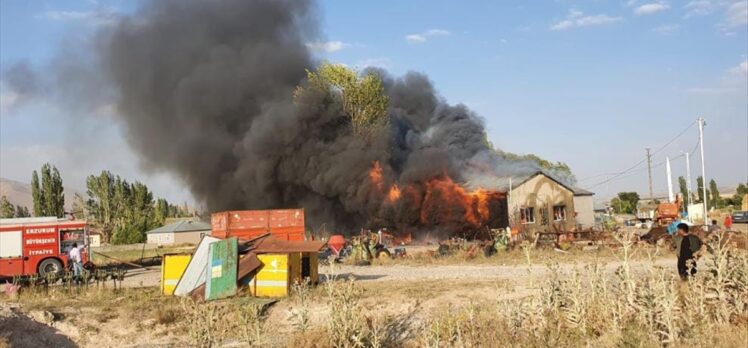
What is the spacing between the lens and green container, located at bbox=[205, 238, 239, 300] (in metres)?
15.6

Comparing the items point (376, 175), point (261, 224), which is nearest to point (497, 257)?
point (261, 224)

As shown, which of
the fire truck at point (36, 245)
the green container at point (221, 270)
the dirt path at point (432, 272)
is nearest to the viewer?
the green container at point (221, 270)

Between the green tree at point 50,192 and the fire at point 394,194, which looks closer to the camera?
the fire at point 394,194

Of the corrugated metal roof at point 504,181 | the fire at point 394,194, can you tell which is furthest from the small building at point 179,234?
the corrugated metal roof at point 504,181

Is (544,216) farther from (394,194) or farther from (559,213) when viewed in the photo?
(394,194)

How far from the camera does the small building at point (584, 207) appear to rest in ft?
158

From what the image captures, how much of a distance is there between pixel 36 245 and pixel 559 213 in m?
34.1

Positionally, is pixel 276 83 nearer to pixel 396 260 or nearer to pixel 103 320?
pixel 396 260

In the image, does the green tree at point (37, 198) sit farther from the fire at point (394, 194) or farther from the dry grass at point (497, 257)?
the dry grass at point (497, 257)

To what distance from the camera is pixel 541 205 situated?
44.2 m

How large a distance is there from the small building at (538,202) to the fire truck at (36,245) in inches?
1084

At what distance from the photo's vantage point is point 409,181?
1641 inches

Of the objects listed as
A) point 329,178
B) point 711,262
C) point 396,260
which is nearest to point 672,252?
point 396,260

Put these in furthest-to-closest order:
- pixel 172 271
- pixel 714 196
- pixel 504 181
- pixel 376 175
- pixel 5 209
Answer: pixel 714 196 → pixel 5 209 → pixel 504 181 → pixel 376 175 → pixel 172 271
